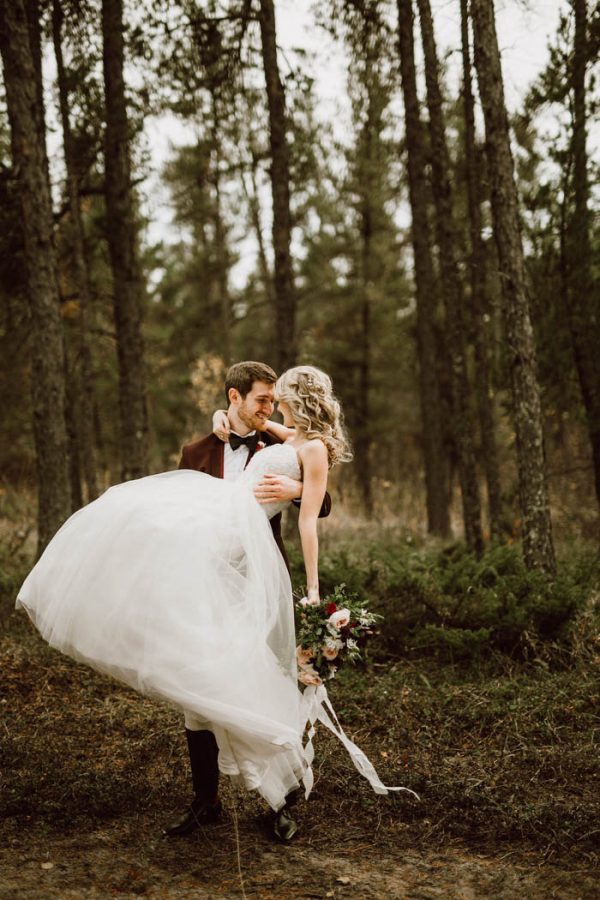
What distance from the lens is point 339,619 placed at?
3939 millimetres

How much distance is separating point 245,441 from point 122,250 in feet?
22.6

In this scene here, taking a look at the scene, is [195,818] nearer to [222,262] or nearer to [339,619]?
[339,619]

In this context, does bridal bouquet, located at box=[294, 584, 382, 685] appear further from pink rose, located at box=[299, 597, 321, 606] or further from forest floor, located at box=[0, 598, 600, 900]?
forest floor, located at box=[0, 598, 600, 900]

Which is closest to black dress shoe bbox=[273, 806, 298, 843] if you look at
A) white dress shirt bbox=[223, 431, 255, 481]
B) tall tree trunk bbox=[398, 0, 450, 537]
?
white dress shirt bbox=[223, 431, 255, 481]

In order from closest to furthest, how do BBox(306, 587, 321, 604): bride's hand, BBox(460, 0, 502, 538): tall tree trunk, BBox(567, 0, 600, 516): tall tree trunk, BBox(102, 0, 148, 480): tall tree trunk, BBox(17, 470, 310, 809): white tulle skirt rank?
BBox(17, 470, 310, 809): white tulle skirt < BBox(306, 587, 321, 604): bride's hand < BBox(567, 0, 600, 516): tall tree trunk < BBox(102, 0, 148, 480): tall tree trunk < BBox(460, 0, 502, 538): tall tree trunk

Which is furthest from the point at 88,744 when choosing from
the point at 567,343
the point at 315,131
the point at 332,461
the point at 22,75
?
the point at 315,131

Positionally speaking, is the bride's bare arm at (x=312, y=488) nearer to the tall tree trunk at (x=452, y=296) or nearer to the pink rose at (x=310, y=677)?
the pink rose at (x=310, y=677)

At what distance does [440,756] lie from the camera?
5.04 meters

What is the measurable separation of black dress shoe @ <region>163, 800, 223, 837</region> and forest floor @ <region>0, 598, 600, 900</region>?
54 millimetres

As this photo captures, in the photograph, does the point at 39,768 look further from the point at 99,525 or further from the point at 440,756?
the point at 440,756

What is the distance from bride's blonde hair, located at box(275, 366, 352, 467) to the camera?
3955mm

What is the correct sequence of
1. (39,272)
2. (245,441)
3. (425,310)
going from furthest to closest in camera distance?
1. (425,310)
2. (39,272)
3. (245,441)

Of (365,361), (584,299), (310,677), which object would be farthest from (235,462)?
(365,361)

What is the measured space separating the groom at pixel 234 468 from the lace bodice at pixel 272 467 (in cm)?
5
